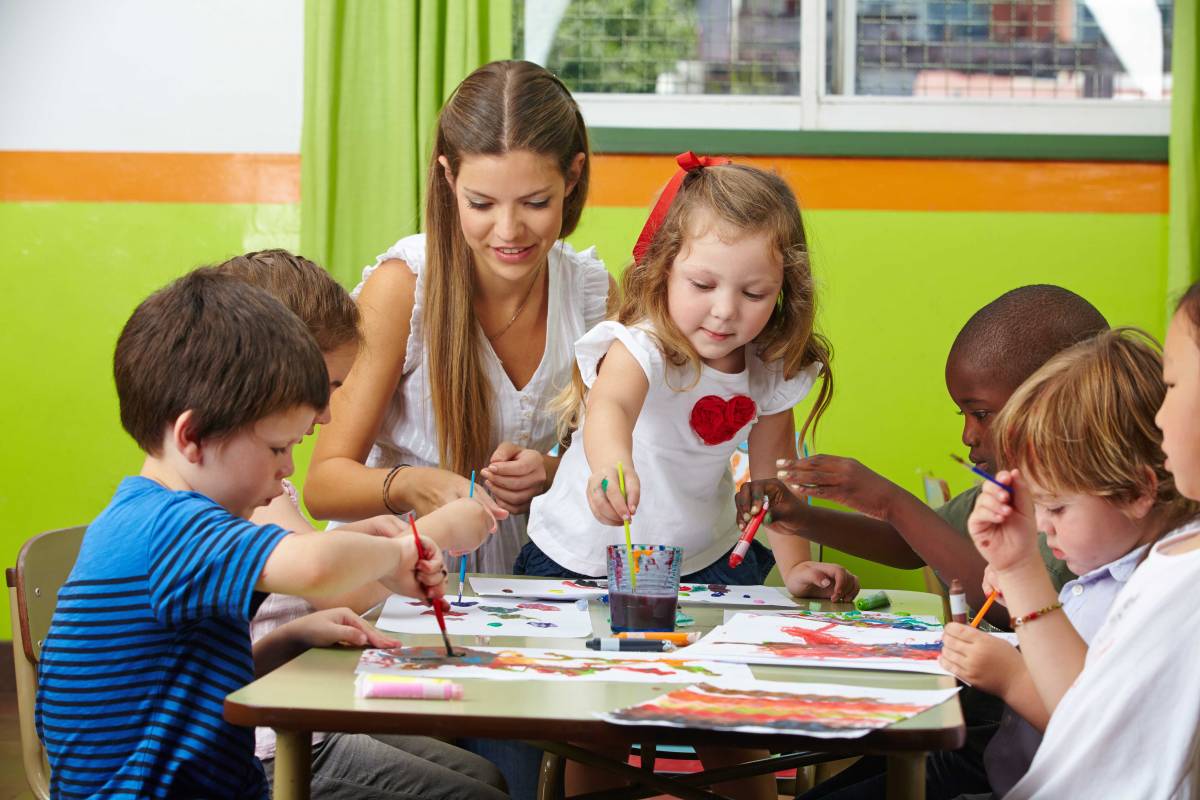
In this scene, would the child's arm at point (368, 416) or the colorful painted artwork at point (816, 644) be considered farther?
the child's arm at point (368, 416)

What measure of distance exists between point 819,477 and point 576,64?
228 cm

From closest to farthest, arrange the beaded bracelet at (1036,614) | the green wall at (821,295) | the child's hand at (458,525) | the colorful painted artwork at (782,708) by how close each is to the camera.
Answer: the colorful painted artwork at (782,708) < the beaded bracelet at (1036,614) < the child's hand at (458,525) < the green wall at (821,295)

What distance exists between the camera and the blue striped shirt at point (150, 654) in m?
1.17

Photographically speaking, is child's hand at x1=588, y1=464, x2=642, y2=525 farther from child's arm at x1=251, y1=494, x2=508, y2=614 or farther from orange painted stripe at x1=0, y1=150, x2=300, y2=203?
orange painted stripe at x1=0, y1=150, x2=300, y2=203

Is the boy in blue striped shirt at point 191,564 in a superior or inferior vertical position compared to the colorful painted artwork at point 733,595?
superior

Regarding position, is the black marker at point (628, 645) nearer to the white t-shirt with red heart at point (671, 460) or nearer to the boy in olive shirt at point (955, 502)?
the boy in olive shirt at point (955, 502)

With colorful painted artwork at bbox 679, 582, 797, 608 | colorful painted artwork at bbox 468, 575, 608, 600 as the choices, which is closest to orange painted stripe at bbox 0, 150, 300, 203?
colorful painted artwork at bbox 468, 575, 608, 600

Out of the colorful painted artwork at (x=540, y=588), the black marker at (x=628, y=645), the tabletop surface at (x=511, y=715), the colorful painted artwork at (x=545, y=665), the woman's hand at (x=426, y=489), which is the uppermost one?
the woman's hand at (x=426, y=489)

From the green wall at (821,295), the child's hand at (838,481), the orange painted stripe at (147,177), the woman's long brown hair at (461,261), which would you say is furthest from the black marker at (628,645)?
the orange painted stripe at (147,177)

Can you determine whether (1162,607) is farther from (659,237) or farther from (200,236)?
(200,236)

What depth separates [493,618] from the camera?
1.49 metres

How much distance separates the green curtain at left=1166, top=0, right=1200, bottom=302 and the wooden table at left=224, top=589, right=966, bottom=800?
2.64 metres

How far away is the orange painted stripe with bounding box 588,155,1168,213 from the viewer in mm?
3561

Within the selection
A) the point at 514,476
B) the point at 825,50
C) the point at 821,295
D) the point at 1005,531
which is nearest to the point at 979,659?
the point at 1005,531
